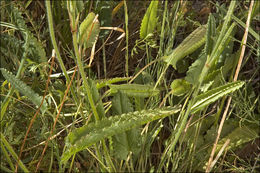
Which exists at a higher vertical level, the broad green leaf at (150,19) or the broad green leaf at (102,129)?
the broad green leaf at (150,19)

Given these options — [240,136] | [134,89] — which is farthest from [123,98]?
[240,136]

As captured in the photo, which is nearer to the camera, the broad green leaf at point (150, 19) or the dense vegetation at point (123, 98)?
the dense vegetation at point (123, 98)

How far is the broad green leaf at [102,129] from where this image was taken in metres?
0.56

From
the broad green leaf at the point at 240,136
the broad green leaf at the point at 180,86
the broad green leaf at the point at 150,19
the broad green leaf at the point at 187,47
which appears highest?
the broad green leaf at the point at 150,19

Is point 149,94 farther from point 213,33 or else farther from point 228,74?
point 228,74

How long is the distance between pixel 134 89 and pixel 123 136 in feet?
0.31

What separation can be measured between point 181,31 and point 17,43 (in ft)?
1.56

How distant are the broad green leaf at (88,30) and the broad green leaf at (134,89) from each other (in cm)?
10

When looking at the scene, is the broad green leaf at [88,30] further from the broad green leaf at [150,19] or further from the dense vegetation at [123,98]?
the broad green leaf at [150,19]

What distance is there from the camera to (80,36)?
0.59 metres

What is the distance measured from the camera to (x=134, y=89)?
→ 0.69 m

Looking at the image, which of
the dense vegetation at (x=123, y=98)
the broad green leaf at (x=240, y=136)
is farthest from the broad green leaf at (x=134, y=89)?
the broad green leaf at (x=240, y=136)

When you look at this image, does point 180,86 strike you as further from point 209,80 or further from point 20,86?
point 20,86

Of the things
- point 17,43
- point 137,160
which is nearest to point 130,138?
point 137,160
